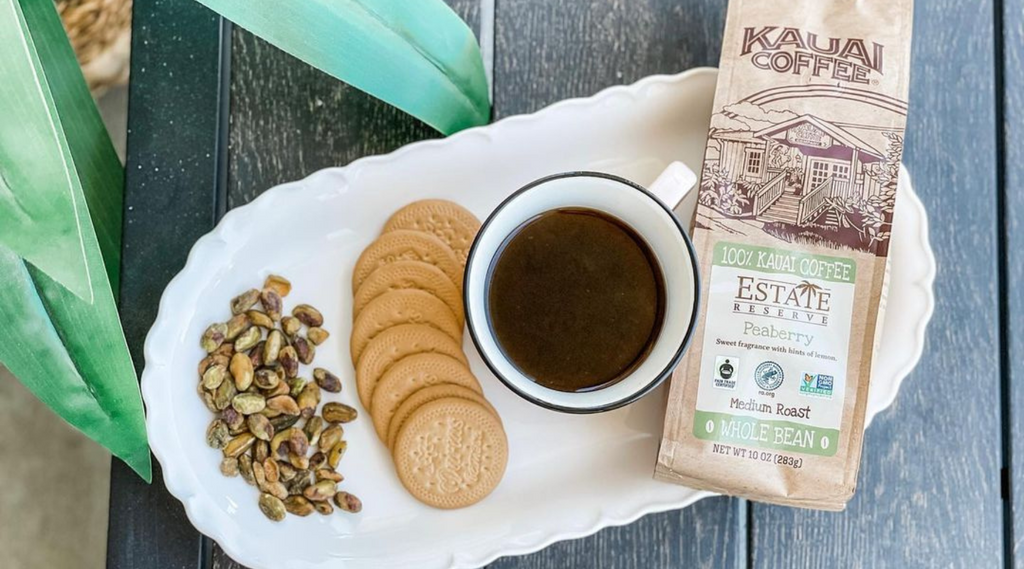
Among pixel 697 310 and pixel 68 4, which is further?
pixel 68 4

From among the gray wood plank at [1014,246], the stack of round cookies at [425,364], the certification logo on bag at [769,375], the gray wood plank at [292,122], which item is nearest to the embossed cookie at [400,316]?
the stack of round cookies at [425,364]

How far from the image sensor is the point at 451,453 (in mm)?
708

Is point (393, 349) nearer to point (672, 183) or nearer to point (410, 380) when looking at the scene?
point (410, 380)

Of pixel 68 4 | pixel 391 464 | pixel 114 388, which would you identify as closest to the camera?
pixel 114 388

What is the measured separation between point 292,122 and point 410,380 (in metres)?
0.26

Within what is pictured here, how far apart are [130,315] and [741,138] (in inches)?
21.3

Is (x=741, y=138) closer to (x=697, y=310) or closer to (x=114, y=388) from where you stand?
(x=697, y=310)

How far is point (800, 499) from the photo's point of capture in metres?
0.67

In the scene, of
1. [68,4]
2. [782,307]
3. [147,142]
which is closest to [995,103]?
[782,307]

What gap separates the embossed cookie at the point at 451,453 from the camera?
703mm

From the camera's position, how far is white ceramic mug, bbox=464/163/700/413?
0.63 meters

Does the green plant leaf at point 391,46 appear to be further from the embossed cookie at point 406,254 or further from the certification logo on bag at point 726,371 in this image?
the certification logo on bag at point 726,371

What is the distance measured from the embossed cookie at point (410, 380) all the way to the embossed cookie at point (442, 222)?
0.09 m

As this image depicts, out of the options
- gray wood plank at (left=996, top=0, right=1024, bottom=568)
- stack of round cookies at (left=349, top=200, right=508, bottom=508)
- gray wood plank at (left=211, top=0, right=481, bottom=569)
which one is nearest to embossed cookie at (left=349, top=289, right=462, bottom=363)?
stack of round cookies at (left=349, top=200, right=508, bottom=508)
